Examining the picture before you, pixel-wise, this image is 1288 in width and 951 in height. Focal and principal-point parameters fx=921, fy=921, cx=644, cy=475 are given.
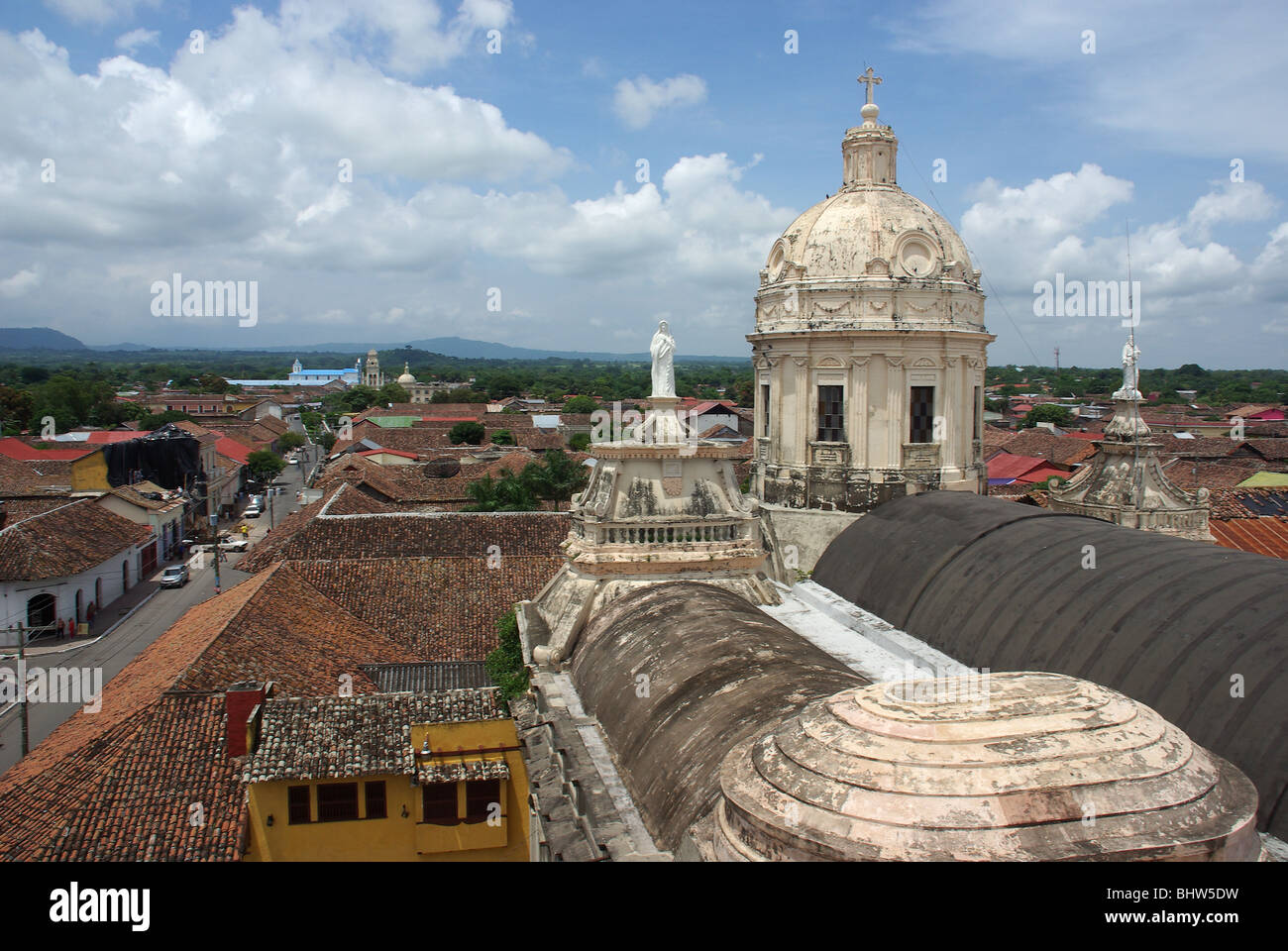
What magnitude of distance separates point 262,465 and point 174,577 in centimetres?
→ 3756

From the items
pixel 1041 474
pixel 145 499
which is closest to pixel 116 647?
pixel 145 499

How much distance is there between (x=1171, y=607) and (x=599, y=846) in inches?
299

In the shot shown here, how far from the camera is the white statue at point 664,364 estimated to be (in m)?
16.6

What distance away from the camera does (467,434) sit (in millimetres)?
91688

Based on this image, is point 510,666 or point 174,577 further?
point 174,577

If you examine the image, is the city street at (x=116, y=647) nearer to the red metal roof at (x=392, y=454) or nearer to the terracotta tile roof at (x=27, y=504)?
the terracotta tile roof at (x=27, y=504)

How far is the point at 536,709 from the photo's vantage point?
44.8 feet

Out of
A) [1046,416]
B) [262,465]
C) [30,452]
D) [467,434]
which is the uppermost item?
[1046,416]

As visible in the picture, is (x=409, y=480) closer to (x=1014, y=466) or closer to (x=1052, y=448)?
(x=1014, y=466)

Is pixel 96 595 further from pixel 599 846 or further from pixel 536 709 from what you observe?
pixel 599 846

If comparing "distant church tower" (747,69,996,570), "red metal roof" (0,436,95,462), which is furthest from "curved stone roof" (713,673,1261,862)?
"red metal roof" (0,436,95,462)

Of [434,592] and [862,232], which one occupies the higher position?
[862,232]

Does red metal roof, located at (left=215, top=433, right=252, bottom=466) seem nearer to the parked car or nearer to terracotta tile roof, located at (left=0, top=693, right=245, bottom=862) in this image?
the parked car

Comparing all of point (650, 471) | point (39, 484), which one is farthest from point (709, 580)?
point (39, 484)
